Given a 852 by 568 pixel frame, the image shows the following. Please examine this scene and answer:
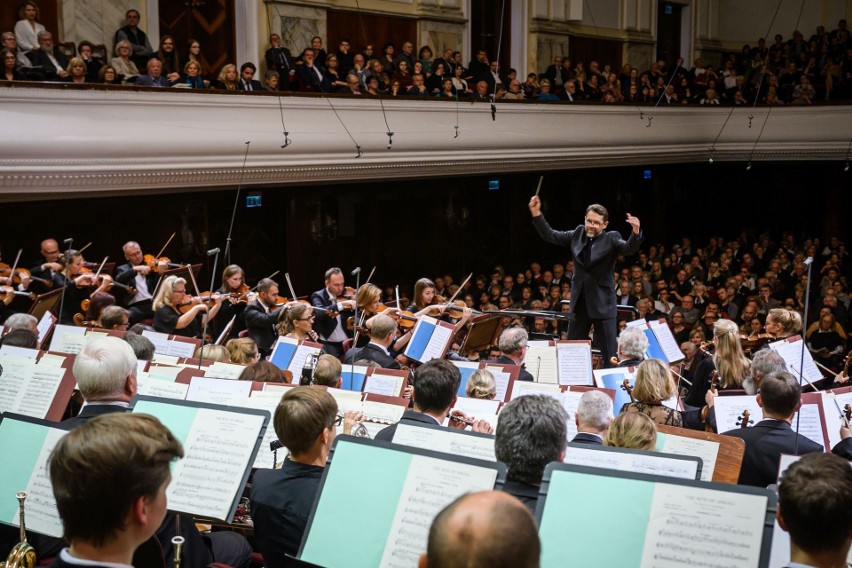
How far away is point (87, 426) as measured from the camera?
2.17 m

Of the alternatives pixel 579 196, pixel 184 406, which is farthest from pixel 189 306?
pixel 579 196

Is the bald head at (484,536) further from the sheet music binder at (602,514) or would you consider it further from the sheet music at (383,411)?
the sheet music at (383,411)

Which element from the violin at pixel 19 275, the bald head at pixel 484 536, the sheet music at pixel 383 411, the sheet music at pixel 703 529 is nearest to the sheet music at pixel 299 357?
the sheet music at pixel 383 411

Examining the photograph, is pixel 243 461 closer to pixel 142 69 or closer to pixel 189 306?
pixel 189 306

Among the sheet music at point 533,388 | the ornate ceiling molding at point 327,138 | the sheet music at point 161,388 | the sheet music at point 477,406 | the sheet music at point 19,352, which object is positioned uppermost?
the ornate ceiling molding at point 327,138

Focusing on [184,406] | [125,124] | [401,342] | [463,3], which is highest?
[463,3]

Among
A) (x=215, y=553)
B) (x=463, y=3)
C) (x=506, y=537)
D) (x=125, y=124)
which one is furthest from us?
(x=463, y=3)

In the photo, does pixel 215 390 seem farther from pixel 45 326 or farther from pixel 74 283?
pixel 74 283

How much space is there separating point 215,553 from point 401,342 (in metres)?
4.55

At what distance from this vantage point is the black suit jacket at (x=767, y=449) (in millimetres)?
3959

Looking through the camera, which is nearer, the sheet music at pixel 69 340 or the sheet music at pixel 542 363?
the sheet music at pixel 69 340

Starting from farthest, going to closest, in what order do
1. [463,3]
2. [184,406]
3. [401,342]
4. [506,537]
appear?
[463,3] → [401,342] → [184,406] → [506,537]

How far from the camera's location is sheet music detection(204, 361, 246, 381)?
5277mm

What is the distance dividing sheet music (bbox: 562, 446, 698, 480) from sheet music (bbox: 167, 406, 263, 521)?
3.56 ft
